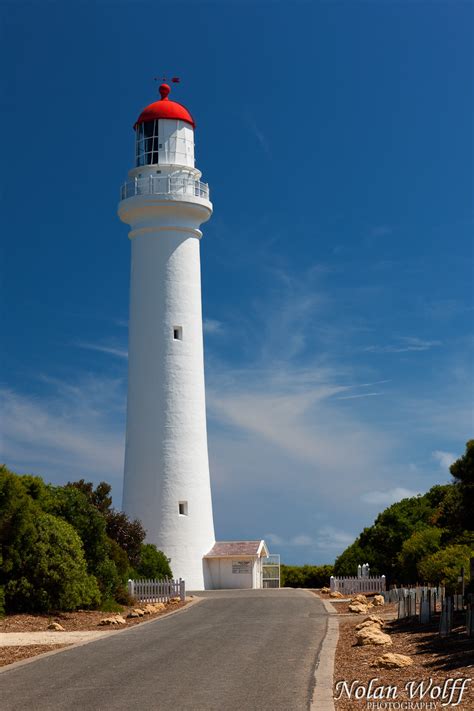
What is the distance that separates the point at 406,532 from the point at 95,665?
96.1 ft

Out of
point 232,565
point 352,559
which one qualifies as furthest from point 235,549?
point 352,559

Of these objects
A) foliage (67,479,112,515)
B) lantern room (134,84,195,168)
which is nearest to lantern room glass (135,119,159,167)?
lantern room (134,84,195,168)

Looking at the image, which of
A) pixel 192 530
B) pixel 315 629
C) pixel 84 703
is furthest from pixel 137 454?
pixel 84 703

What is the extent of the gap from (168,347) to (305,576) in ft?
65.3

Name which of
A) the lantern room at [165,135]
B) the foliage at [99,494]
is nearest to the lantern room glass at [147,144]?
the lantern room at [165,135]

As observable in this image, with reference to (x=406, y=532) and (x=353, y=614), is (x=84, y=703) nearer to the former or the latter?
(x=353, y=614)

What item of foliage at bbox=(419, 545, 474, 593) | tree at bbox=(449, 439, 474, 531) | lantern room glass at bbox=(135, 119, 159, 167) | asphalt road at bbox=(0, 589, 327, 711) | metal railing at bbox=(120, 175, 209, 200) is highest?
lantern room glass at bbox=(135, 119, 159, 167)

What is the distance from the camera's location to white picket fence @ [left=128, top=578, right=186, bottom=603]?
34.1 metres

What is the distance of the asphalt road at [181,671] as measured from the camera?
1253 cm

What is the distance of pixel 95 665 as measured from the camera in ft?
53.0

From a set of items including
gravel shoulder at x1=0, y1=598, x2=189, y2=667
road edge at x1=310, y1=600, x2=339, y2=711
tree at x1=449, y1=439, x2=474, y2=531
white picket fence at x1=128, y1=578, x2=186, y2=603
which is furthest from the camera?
white picket fence at x1=128, y1=578, x2=186, y2=603

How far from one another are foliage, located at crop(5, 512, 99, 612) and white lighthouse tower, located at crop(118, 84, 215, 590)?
48.6 ft

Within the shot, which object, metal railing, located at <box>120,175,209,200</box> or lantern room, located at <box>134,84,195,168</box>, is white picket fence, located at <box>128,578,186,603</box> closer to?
metal railing, located at <box>120,175,209,200</box>

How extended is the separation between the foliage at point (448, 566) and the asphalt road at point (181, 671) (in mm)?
3917
